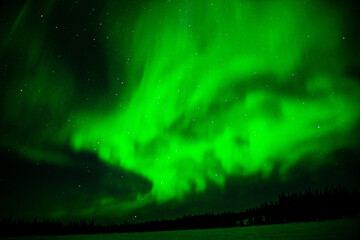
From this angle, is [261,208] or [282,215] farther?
[261,208]

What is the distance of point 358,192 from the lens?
155 metres

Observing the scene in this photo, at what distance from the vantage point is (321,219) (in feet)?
493

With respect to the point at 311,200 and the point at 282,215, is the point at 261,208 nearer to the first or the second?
the point at 282,215

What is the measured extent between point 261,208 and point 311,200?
1596 inches

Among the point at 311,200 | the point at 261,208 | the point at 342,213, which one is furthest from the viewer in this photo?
the point at 261,208

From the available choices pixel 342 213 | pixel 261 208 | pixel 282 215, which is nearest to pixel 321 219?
pixel 342 213

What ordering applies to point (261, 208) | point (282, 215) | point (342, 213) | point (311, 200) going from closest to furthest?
point (342, 213) < point (311, 200) < point (282, 215) < point (261, 208)

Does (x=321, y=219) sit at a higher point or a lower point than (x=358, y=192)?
lower

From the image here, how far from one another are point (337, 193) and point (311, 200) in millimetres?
15012

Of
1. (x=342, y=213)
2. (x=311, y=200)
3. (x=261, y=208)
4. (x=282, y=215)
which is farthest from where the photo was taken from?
(x=261, y=208)

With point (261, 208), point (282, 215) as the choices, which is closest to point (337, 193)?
point (282, 215)

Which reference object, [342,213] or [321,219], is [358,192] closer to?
[342,213]

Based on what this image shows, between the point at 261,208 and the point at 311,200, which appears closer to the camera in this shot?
the point at 311,200

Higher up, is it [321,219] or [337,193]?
[337,193]
